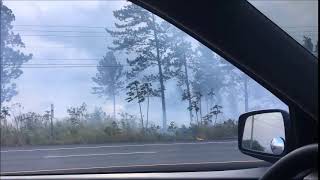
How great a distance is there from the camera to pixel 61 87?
3.86m

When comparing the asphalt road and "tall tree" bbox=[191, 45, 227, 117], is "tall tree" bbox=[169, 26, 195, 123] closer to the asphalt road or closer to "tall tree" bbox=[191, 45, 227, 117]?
"tall tree" bbox=[191, 45, 227, 117]

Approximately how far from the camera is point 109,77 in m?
3.54

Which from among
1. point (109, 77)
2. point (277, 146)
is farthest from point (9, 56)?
point (277, 146)

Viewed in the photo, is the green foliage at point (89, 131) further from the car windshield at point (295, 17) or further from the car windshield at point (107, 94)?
the car windshield at point (295, 17)

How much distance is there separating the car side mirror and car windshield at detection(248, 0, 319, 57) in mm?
310

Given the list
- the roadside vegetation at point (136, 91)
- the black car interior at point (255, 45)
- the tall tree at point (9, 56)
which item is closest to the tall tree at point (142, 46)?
the roadside vegetation at point (136, 91)

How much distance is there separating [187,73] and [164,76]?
16 cm

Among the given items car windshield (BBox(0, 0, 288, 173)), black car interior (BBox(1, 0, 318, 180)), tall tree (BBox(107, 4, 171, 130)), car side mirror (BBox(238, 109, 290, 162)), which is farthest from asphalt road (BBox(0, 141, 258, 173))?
black car interior (BBox(1, 0, 318, 180))

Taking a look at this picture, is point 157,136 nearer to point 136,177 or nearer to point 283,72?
point 136,177

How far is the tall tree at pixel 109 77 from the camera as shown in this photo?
11.3ft

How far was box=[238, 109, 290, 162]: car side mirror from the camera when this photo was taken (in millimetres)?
2148

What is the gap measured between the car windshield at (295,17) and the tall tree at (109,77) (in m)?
1.47

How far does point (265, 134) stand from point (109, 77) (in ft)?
4.95

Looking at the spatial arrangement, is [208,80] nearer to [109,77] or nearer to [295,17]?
[109,77]
